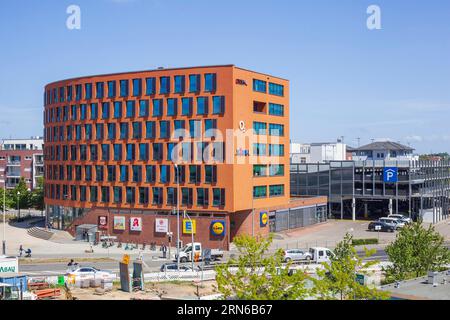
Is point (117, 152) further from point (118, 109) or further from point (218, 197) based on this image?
point (218, 197)

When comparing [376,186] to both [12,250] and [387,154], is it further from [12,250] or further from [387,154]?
[12,250]

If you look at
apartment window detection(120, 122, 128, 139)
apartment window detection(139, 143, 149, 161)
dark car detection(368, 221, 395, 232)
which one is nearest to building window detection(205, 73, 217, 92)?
apartment window detection(139, 143, 149, 161)

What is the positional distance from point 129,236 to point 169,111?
17957 mm

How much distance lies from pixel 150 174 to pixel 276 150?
18.5m

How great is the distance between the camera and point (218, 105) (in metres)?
71.5

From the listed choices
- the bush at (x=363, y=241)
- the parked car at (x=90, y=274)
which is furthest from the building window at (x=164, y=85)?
the parked car at (x=90, y=274)

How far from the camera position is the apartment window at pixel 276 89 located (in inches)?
3120

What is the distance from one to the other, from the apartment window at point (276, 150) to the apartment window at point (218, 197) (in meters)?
12.1

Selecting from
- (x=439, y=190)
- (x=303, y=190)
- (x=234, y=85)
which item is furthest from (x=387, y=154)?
(x=234, y=85)

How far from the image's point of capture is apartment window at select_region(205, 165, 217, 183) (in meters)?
71.5

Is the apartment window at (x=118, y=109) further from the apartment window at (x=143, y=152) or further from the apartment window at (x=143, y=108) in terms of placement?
the apartment window at (x=143, y=152)

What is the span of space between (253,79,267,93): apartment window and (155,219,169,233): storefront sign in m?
21.1

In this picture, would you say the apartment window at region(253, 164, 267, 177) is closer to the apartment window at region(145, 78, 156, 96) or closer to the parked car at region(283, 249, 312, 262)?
the apartment window at region(145, 78, 156, 96)

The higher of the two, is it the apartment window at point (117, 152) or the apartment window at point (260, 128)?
the apartment window at point (260, 128)
